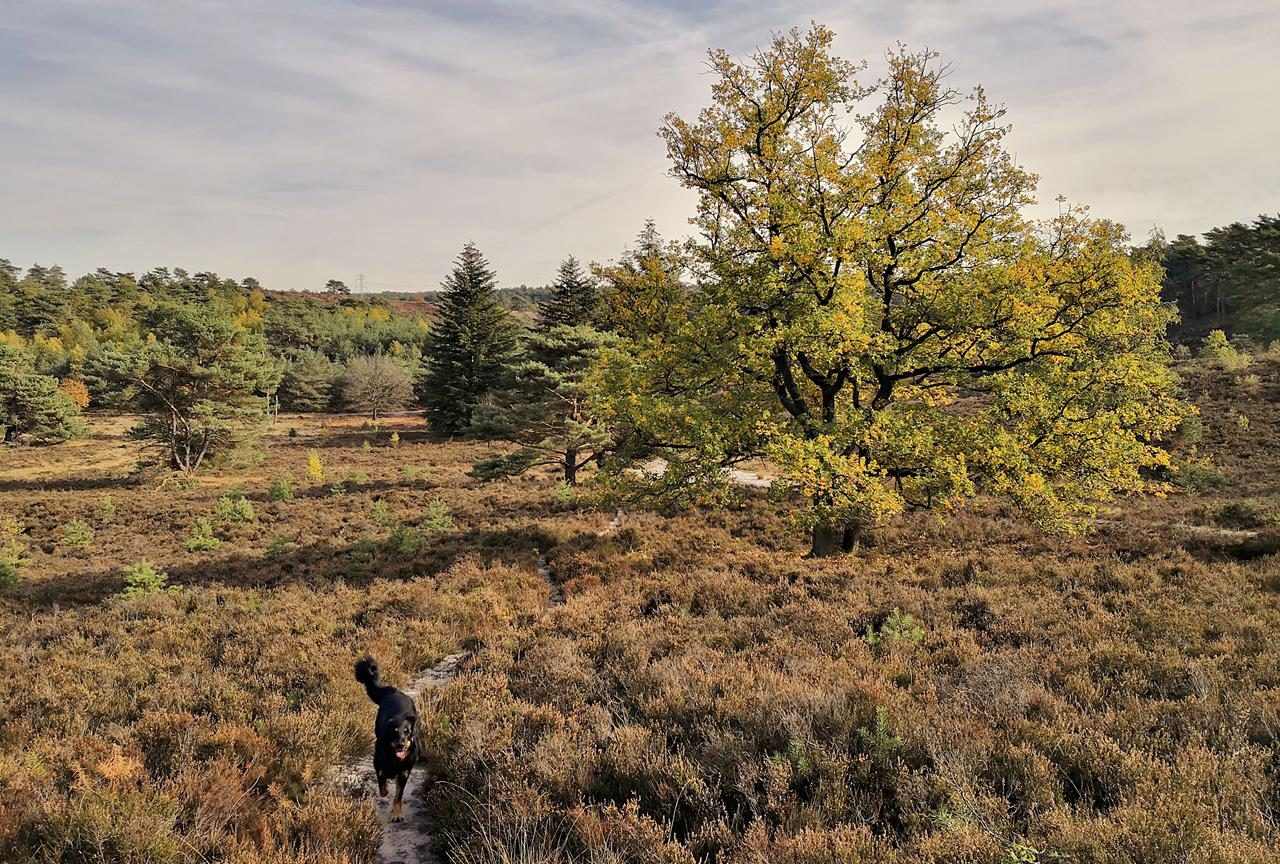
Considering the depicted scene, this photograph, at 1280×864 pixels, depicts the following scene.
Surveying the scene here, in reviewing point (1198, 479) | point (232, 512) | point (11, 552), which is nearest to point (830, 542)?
point (1198, 479)

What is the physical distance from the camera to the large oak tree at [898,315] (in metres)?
11.0

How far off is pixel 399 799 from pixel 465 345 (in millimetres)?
54516

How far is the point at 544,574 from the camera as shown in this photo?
46.3 feet

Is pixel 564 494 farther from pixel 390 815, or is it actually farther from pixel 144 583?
pixel 390 815

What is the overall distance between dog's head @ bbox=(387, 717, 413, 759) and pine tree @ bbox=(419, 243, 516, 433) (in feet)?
166

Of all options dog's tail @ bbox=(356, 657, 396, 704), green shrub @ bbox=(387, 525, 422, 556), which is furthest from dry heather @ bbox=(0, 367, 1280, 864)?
green shrub @ bbox=(387, 525, 422, 556)

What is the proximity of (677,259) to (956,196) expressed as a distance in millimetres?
6010

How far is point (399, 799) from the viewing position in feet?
17.1

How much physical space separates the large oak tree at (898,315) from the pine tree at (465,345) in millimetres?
44472

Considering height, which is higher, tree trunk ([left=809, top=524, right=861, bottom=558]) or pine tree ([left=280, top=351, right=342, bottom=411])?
pine tree ([left=280, top=351, right=342, bottom=411])

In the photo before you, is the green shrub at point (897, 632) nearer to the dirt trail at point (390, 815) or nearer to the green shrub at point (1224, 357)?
the dirt trail at point (390, 815)

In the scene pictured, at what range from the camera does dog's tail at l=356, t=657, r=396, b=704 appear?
6035mm

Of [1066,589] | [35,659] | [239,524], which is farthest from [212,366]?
[1066,589]

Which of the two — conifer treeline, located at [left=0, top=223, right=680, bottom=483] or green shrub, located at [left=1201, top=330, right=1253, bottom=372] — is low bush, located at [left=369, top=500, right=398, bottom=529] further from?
green shrub, located at [left=1201, top=330, right=1253, bottom=372]
